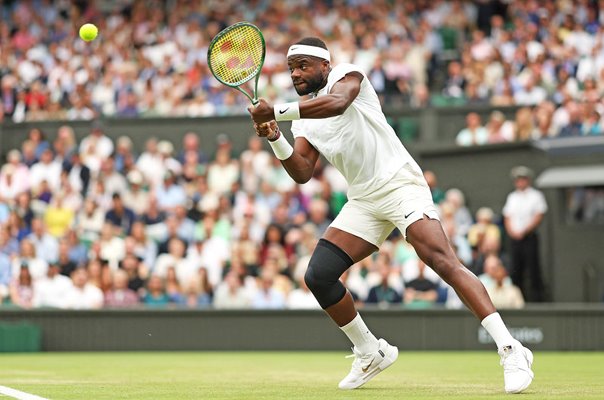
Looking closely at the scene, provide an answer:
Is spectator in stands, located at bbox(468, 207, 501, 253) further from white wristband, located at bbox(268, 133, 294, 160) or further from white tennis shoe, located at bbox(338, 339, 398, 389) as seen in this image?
white wristband, located at bbox(268, 133, 294, 160)

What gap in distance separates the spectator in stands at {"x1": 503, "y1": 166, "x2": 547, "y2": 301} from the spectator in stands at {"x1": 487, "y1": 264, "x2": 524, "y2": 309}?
1142mm

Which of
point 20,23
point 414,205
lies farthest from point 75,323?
point 20,23

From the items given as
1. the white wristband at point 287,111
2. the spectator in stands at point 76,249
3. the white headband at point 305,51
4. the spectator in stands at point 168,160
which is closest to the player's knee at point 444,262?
the white wristband at point 287,111

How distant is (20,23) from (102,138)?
601 centimetres

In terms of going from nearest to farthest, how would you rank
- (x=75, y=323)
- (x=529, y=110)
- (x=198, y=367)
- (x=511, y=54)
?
(x=198, y=367) → (x=75, y=323) → (x=529, y=110) → (x=511, y=54)

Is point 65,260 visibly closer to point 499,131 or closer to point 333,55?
point 333,55

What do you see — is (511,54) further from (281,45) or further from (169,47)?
(169,47)

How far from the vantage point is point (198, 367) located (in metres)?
11.1

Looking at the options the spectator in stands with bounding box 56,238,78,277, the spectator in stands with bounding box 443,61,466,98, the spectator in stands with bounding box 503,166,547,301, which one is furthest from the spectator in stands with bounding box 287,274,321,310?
the spectator in stands with bounding box 443,61,466,98

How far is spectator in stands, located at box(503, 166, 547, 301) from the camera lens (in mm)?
16125

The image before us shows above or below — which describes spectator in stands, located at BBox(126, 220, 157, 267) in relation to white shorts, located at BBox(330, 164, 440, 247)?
below

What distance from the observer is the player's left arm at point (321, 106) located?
7227mm

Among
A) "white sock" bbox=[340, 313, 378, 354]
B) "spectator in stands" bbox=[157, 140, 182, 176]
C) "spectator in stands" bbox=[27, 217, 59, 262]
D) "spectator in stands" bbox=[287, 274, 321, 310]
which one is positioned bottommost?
"spectator in stands" bbox=[287, 274, 321, 310]

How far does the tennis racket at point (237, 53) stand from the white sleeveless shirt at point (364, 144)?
50cm
